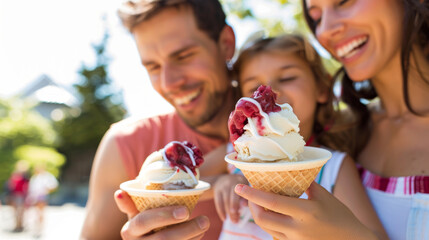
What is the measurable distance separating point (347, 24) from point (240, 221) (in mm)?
1582

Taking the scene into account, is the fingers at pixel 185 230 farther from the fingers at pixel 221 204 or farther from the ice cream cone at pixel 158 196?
the fingers at pixel 221 204

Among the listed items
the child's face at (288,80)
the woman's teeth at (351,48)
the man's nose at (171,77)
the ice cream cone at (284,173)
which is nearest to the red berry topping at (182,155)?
the ice cream cone at (284,173)

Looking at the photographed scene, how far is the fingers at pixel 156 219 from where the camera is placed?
5.38ft

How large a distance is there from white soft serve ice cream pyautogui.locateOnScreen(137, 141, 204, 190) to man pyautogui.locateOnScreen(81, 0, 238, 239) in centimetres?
71

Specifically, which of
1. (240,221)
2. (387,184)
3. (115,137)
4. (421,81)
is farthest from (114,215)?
(421,81)

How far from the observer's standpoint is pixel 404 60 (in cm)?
232

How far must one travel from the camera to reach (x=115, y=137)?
300 centimetres

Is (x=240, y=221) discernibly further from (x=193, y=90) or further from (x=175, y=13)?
(x=175, y=13)

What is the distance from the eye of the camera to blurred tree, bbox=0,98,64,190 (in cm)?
1709

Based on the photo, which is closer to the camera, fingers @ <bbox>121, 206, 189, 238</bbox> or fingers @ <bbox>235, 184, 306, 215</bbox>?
fingers @ <bbox>235, 184, 306, 215</bbox>

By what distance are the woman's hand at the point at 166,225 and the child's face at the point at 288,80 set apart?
3.67 ft

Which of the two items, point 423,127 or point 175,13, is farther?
point 175,13

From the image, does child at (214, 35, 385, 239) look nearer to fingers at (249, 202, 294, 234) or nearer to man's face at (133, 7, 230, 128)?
man's face at (133, 7, 230, 128)

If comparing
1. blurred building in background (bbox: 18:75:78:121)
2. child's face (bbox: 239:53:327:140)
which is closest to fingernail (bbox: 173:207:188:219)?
child's face (bbox: 239:53:327:140)
